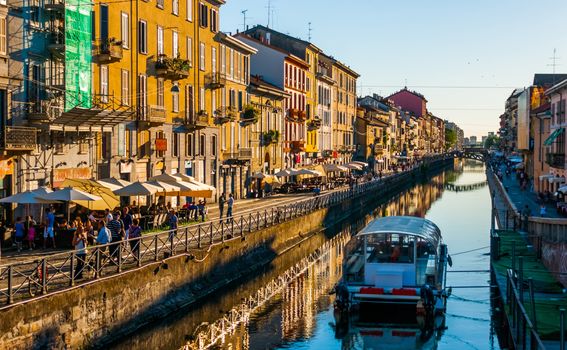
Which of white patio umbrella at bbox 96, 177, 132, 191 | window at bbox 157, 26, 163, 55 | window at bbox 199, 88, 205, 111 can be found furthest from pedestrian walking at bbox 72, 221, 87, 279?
window at bbox 199, 88, 205, 111

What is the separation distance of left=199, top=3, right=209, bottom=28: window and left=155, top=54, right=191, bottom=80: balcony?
5.81 meters

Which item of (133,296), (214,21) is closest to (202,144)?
(214,21)

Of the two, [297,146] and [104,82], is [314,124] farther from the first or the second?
[104,82]

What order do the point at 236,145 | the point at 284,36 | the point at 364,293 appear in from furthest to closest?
the point at 284,36, the point at 236,145, the point at 364,293

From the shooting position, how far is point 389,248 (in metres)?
30.3

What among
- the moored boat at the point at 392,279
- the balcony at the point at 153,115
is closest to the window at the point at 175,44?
the balcony at the point at 153,115

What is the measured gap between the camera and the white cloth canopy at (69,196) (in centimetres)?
2872

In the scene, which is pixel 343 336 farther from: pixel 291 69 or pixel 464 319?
pixel 291 69

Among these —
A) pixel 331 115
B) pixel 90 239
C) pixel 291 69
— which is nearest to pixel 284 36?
pixel 291 69

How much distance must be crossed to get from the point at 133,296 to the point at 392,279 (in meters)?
9.42

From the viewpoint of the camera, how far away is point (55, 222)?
106ft

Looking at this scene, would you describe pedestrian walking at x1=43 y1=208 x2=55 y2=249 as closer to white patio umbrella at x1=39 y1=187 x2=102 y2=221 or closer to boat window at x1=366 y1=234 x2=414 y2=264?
white patio umbrella at x1=39 y1=187 x2=102 y2=221

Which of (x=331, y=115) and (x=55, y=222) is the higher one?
(x=331, y=115)

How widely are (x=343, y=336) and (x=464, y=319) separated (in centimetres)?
496
